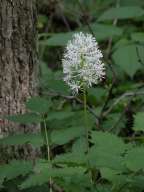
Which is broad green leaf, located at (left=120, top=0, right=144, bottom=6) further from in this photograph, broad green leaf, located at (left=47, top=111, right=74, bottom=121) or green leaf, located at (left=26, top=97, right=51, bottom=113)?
green leaf, located at (left=26, top=97, right=51, bottom=113)

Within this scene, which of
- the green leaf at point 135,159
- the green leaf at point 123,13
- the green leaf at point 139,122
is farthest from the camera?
the green leaf at point 123,13

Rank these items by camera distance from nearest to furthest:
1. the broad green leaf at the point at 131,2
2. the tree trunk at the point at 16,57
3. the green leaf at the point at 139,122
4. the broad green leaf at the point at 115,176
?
the broad green leaf at the point at 115,176 → the green leaf at the point at 139,122 → the tree trunk at the point at 16,57 → the broad green leaf at the point at 131,2

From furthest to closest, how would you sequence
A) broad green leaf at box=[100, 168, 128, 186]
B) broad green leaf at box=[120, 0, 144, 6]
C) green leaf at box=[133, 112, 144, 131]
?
broad green leaf at box=[120, 0, 144, 6], green leaf at box=[133, 112, 144, 131], broad green leaf at box=[100, 168, 128, 186]

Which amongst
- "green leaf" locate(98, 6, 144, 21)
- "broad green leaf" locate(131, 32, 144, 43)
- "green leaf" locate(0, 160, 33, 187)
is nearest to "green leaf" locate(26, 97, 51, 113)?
"green leaf" locate(0, 160, 33, 187)

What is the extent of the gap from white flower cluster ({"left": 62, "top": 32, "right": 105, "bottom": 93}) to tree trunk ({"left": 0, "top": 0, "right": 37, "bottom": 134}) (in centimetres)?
59

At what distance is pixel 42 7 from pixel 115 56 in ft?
6.09

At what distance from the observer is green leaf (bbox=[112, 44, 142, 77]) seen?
365cm

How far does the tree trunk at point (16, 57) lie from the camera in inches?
110

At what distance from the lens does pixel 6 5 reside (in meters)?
2.75

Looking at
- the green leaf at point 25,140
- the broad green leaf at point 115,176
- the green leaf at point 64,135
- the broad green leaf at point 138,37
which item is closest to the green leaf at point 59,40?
the broad green leaf at point 138,37

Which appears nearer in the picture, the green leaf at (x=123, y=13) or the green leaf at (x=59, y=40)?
the green leaf at (x=59, y=40)

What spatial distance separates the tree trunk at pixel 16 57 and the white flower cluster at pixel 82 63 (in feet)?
1.93

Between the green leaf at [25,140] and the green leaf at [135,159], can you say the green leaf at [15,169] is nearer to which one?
the green leaf at [25,140]

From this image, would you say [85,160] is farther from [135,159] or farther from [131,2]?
[131,2]
